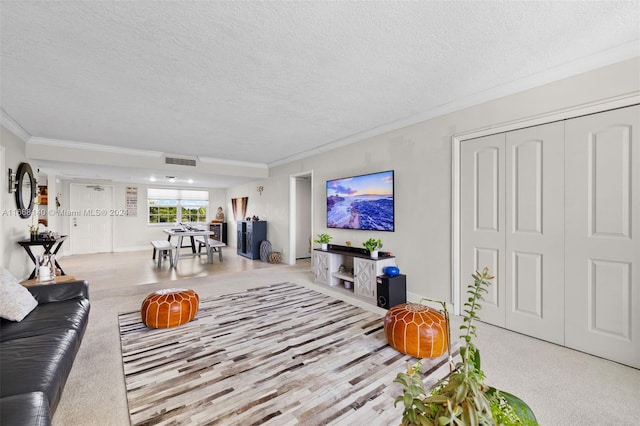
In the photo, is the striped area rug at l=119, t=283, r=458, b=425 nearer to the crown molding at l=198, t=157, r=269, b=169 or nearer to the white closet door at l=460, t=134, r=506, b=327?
the white closet door at l=460, t=134, r=506, b=327

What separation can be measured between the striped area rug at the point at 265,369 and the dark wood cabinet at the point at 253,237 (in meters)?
3.72

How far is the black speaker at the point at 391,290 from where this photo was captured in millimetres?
3294

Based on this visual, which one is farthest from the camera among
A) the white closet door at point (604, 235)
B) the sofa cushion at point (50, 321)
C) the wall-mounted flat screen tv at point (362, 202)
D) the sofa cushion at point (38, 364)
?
the wall-mounted flat screen tv at point (362, 202)

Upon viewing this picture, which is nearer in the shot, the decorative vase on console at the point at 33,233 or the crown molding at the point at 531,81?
the crown molding at the point at 531,81

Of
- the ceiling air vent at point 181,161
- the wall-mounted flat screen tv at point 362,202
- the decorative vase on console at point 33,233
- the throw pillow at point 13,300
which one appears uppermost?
the ceiling air vent at point 181,161

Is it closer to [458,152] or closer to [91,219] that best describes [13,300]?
[458,152]

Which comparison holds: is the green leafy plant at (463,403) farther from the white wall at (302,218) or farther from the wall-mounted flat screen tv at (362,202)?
the white wall at (302,218)

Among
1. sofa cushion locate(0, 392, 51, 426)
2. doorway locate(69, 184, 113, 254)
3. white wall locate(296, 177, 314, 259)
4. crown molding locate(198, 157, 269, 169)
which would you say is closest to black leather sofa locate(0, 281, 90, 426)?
sofa cushion locate(0, 392, 51, 426)

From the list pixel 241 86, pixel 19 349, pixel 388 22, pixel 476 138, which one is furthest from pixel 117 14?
pixel 476 138

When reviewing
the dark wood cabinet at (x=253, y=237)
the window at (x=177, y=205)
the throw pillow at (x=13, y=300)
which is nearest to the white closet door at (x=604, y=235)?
the throw pillow at (x=13, y=300)

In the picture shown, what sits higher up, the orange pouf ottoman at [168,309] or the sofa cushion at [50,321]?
the sofa cushion at [50,321]

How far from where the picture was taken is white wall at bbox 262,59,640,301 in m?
2.32

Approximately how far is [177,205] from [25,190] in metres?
5.12

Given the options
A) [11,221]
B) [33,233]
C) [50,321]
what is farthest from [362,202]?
[33,233]
